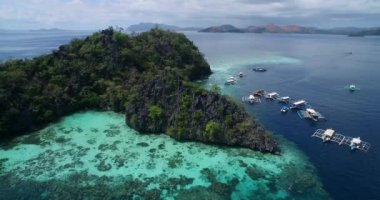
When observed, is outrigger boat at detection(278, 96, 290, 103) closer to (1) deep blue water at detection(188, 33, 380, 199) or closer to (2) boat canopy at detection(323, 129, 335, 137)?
(1) deep blue water at detection(188, 33, 380, 199)

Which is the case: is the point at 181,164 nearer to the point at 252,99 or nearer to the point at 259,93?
the point at 252,99

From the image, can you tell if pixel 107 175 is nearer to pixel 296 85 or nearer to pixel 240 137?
pixel 240 137

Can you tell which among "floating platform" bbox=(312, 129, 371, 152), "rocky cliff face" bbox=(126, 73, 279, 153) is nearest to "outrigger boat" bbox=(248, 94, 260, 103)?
"floating platform" bbox=(312, 129, 371, 152)

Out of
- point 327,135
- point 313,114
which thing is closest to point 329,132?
point 327,135

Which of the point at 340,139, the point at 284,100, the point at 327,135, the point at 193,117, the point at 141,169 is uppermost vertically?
the point at 193,117

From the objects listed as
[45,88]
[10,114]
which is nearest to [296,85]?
[45,88]

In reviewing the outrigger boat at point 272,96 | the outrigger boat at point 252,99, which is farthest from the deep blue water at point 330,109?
the outrigger boat at point 272,96
